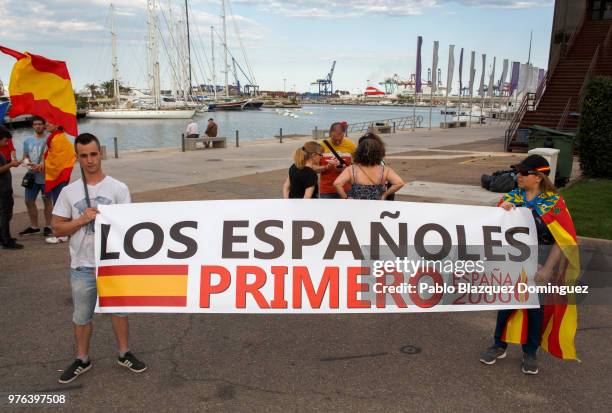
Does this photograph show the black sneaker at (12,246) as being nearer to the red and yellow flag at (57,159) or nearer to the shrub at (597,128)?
the red and yellow flag at (57,159)

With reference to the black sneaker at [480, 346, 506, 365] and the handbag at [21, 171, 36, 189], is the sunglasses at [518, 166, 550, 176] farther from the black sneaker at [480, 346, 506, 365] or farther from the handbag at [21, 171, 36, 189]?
the handbag at [21, 171, 36, 189]

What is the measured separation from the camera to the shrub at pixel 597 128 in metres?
12.1

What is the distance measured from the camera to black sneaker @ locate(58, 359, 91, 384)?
385 centimetres

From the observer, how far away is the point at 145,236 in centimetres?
396

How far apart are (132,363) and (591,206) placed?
28.4 feet

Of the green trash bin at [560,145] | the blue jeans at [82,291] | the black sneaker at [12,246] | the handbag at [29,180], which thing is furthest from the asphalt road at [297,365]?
the green trash bin at [560,145]

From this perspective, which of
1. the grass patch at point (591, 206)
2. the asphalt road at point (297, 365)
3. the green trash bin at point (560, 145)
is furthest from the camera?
the green trash bin at point (560, 145)

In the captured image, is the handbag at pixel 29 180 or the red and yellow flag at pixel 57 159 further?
the handbag at pixel 29 180

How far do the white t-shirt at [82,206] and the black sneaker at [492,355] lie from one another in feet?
10.3

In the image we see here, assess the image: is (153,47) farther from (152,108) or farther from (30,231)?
(30,231)

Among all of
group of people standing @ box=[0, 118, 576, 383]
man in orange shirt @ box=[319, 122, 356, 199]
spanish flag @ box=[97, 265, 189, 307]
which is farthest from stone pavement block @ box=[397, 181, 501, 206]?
spanish flag @ box=[97, 265, 189, 307]

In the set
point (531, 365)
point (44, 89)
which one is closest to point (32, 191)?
point (44, 89)

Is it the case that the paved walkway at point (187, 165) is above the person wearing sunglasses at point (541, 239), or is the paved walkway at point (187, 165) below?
below

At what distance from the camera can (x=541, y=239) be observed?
13.1ft
